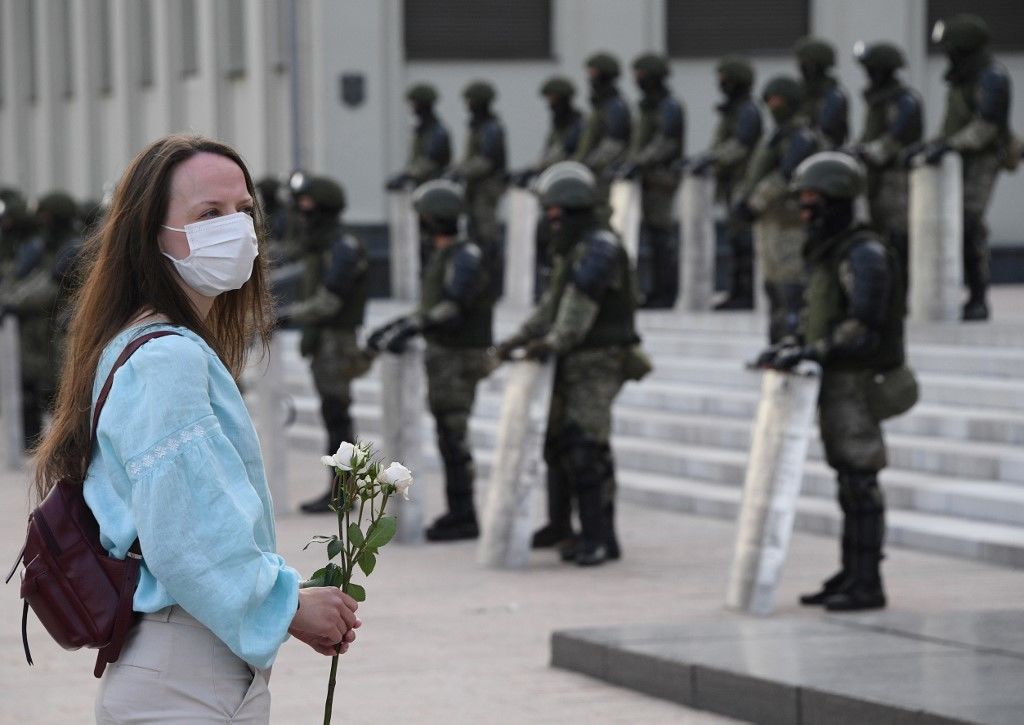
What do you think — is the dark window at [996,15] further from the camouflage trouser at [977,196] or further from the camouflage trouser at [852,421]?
the camouflage trouser at [852,421]

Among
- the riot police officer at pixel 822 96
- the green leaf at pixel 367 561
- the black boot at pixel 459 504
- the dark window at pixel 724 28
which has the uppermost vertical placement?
the dark window at pixel 724 28

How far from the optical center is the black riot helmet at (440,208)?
11.4 meters

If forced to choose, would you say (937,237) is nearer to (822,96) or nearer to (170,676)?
(822,96)

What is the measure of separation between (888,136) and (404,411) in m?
4.86

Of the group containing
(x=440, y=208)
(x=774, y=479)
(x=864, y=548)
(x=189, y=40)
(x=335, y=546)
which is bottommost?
(x=864, y=548)

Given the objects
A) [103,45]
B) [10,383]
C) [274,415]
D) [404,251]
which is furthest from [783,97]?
[103,45]

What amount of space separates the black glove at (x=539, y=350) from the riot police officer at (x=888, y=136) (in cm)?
459

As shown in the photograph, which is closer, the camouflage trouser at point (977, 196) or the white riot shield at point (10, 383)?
the camouflage trouser at point (977, 196)

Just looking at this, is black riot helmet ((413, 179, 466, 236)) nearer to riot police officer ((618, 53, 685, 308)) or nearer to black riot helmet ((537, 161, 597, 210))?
black riot helmet ((537, 161, 597, 210))

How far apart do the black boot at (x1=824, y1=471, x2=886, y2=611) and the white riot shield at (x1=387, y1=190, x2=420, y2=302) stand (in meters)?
11.7

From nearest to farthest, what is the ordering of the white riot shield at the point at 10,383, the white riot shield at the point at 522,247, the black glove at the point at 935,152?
the black glove at the point at 935,152
the white riot shield at the point at 10,383
the white riot shield at the point at 522,247

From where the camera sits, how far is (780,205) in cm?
1394

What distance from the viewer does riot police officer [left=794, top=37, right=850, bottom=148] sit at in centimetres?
1493

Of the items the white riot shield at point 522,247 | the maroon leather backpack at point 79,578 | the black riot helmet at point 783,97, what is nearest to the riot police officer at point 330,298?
the black riot helmet at point 783,97
